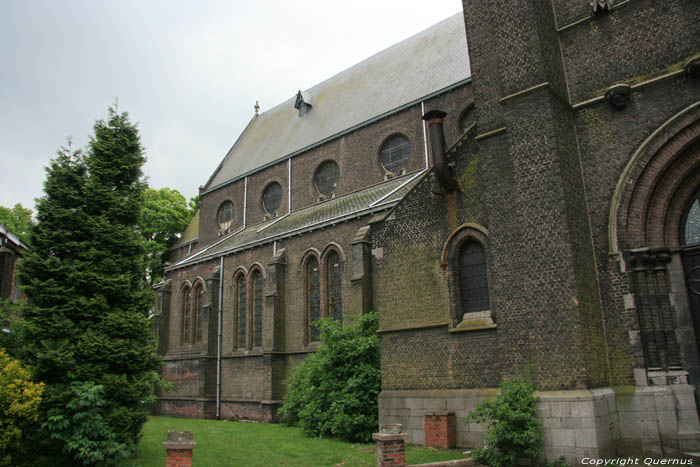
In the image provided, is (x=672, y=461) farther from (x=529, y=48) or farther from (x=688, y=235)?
(x=529, y=48)

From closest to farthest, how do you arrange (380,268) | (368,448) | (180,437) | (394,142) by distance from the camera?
1. (180,437)
2. (368,448)
3. (380,268)
4. (394,142)

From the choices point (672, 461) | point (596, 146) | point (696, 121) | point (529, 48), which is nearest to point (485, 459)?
point (672, 461)

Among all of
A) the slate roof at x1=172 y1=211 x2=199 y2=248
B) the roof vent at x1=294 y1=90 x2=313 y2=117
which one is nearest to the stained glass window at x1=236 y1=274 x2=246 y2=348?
the roof vent at x1=294 y1=90 x2=313 y2=117

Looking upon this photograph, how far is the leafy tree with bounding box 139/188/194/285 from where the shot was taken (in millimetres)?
38062

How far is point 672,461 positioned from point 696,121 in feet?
19.6

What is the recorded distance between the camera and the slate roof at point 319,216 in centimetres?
Result: 1942

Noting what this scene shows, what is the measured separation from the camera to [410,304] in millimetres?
13086

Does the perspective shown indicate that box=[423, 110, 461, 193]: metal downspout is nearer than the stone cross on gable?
No

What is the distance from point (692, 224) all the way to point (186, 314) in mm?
23489

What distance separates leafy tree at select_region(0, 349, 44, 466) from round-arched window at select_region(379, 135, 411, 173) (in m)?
15.9

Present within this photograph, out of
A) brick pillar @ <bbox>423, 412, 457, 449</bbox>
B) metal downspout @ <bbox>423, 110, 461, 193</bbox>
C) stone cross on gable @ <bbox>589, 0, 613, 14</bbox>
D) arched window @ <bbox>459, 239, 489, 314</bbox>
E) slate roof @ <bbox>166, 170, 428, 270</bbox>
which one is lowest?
brick pillar @ <bbox>423, 412, 457, 449</bbox>

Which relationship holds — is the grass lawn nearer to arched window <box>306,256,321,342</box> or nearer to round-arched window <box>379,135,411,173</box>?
arched window <box>306,256,321,342</box>

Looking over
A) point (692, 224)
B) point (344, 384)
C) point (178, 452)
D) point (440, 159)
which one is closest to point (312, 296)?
point (344, 384)

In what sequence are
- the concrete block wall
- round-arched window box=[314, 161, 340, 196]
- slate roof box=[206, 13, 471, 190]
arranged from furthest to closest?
round-arched window box=[314, 161, 340, 196] → slate roof box=[206, 13, 471, 190] → the concrete block wall
